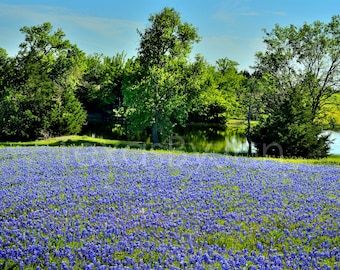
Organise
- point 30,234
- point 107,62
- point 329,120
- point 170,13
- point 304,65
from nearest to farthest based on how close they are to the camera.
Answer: point 30,234, point 170,13, point 329,120, point 304,65, point 107,62

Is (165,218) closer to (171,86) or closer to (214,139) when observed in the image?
(171,86)

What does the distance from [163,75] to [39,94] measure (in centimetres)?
1876

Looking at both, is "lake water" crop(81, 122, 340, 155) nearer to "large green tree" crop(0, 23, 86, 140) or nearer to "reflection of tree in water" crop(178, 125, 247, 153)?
"reflection of tree in water" crop(178, 125, 247, 153)

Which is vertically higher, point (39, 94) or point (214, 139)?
point (39, 94)

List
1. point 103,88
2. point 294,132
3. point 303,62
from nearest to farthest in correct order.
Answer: point 294,132 → point 303,62 → point 103,88

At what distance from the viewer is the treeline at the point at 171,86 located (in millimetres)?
33781

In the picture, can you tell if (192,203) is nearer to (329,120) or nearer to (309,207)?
(309,207)

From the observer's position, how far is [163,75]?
3831 centimetres

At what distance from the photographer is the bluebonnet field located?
6633 mm

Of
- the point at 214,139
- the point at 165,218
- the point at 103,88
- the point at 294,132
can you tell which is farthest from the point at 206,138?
the point at 165,218

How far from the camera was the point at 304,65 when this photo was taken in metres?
47.1

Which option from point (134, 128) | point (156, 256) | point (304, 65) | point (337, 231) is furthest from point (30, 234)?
point (304, 65)

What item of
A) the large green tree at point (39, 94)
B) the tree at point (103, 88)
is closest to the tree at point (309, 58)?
the large green tree at point (39, 94)

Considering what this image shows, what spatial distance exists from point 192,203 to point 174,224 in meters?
1.59
